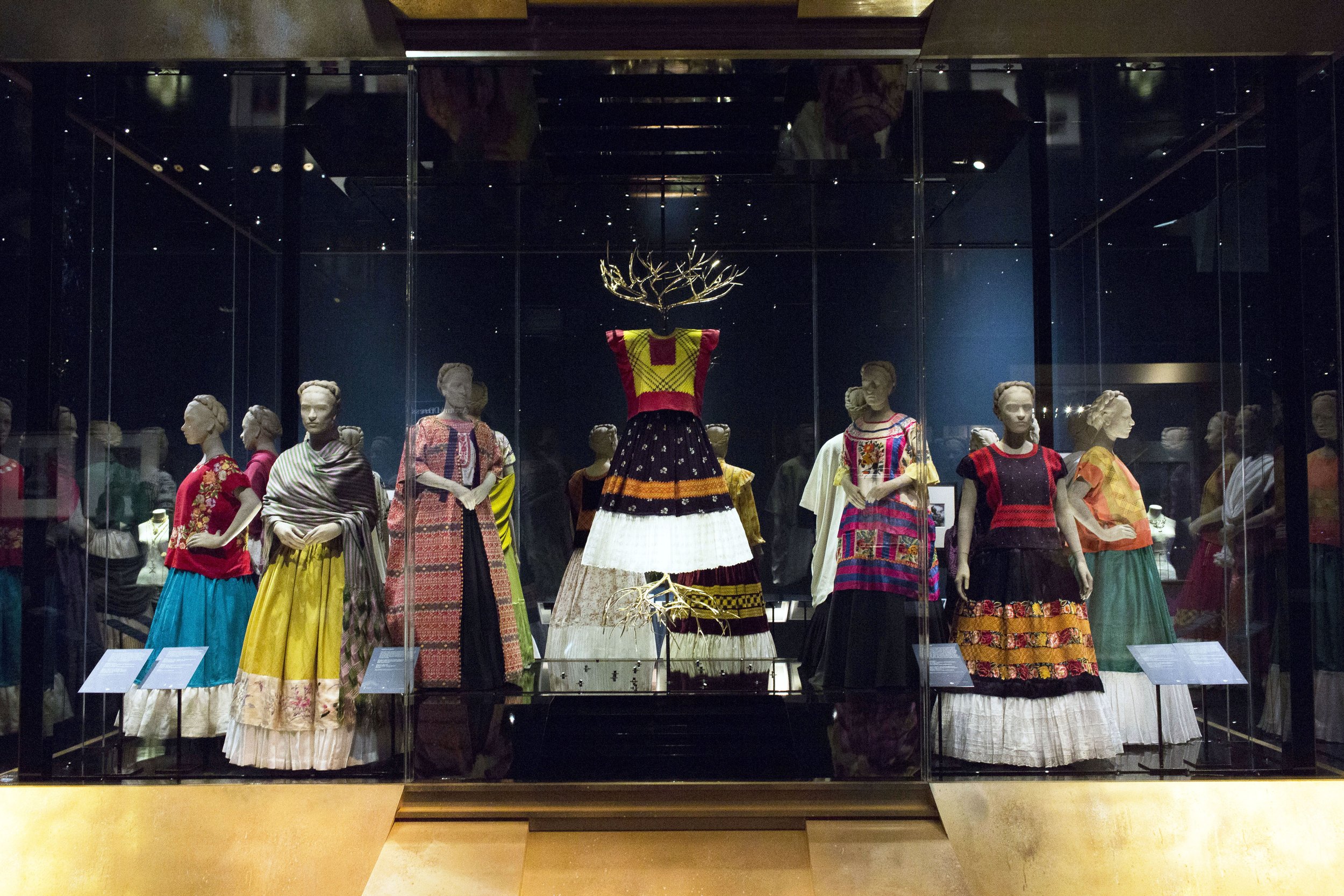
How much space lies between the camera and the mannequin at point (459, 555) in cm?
352

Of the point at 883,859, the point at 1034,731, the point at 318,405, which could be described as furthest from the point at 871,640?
the point at 318,405

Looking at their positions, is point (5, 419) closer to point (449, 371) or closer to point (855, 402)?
point (449, 371)

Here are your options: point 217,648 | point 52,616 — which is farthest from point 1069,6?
point 52,616

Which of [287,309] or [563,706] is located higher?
[287,309]

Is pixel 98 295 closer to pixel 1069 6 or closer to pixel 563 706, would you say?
pixel 563 706

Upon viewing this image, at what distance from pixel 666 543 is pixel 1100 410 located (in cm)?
177

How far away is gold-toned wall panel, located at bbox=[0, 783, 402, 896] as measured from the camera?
3.07m

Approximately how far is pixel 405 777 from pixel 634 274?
7.20ft

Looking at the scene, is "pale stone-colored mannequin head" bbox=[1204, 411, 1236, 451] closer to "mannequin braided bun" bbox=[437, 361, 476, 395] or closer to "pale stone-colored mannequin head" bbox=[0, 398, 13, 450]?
"mannequin braided bun" bbox=[437, 361, 476, 395]

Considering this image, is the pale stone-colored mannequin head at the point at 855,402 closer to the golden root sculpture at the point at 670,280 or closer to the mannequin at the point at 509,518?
the golden root sculpture at the point at 670,280

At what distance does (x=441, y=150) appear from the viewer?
11.3ft

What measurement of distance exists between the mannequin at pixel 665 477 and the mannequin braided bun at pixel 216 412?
1.49 m

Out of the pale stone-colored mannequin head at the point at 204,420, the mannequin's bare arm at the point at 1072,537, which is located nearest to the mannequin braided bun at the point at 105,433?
the pale stone-colored mannequin head at the point at 204,420

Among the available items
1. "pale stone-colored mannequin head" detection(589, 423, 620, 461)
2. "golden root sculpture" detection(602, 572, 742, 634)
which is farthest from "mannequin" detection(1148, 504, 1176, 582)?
"pale stone-colored mannequin head" detection(589, 423, 620, 461)
